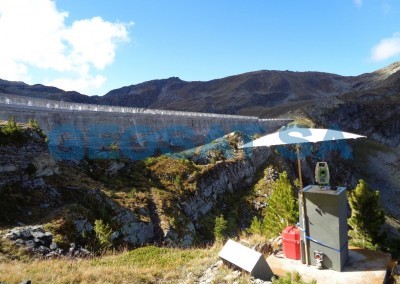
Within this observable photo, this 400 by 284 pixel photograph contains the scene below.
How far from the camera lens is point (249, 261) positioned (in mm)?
10062

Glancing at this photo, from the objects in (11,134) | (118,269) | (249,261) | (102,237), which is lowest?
(102,237)

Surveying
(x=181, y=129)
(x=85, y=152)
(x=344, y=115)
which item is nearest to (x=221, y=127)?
(x=181, y=129)

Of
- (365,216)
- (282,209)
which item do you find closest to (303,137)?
(282,209)

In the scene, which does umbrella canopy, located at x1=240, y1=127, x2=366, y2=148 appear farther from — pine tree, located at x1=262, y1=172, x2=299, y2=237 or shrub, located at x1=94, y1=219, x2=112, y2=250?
shrub, located at x1=94, y1=219, x2=112, y2=250

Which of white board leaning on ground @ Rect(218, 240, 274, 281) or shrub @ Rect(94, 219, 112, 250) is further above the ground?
white board leaning on ground @ Rect(218, 240, 274, 281)

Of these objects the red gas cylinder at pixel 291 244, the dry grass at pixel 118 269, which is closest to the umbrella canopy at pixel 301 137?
the red gas cylinder at pixel 291 244

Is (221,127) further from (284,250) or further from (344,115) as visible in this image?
(344,115)

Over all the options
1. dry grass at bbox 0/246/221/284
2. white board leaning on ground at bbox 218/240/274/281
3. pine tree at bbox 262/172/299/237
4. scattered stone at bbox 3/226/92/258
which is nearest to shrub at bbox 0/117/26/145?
scattered stone at bbox 3/226/92/258

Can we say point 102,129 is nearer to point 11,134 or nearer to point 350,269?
point 11,134

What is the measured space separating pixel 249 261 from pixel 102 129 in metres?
25.5

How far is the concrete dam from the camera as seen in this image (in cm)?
2638

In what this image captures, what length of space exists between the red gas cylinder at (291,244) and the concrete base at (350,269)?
0.64ft

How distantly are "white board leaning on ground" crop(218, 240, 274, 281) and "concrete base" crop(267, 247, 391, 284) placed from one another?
0.46 meters

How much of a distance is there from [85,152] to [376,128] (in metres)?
111
